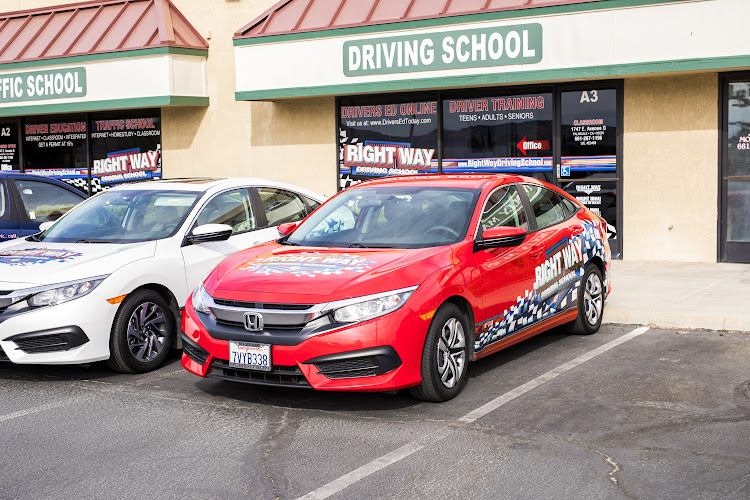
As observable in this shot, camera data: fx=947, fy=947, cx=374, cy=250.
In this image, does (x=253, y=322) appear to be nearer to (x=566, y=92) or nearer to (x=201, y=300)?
(x=201, y=300)

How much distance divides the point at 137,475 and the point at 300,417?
1364mm

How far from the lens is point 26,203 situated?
421 inches

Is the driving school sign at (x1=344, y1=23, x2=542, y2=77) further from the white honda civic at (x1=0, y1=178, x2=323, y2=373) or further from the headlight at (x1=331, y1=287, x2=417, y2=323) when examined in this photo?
the headlight at (x1=331, y1=287, x2=417, y2=323)

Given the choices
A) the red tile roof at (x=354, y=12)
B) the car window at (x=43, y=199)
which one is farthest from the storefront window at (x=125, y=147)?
the car window at (x=43, y=199)

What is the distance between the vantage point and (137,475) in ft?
16.6

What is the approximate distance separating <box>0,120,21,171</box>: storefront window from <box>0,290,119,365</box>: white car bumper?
1368 centimetres

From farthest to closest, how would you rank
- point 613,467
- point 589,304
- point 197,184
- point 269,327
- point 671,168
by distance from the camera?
point 671,168 → point 197,184 → point 589,304 → point 269,327 → point 613,467

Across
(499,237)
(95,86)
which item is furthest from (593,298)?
(95,86)

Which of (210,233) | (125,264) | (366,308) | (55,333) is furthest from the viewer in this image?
(210,233)

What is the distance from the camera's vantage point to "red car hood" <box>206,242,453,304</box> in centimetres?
614

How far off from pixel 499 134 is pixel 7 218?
7398 millimetres

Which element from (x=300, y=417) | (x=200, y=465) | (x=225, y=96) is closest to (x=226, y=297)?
(x=300, y=417)

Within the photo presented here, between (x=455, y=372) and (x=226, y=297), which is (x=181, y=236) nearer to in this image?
(x=226, y=297)

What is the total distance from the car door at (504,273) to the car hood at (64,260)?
278 centimetres
